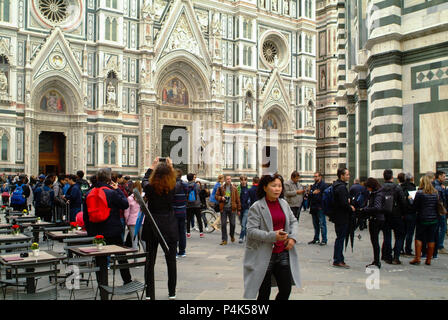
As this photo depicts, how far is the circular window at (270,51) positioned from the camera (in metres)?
39.9

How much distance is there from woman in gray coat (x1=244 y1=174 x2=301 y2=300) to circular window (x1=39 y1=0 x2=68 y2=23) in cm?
2816

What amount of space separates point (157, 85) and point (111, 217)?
1063 inches

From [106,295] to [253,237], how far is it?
8.10 feet

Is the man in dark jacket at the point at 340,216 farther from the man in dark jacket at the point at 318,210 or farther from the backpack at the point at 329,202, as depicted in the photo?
the man in dark jacket at the point at 318,210

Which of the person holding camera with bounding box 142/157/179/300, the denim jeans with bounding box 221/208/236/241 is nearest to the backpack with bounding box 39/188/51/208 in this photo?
the denim jeans with bounding box 221/208/236/241

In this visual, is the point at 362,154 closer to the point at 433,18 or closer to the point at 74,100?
the point at 433,18

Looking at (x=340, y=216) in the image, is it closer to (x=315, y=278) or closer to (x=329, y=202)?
(x=329, y=202)

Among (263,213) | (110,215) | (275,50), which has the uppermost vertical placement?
(275,50)

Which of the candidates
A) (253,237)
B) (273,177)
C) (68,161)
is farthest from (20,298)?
(68,161)

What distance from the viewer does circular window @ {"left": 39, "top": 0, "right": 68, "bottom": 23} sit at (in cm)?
2947

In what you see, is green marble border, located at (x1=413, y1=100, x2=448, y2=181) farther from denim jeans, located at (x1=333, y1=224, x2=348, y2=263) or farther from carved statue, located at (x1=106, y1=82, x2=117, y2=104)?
carved statue, located at (x1=106, y1=82, x2=117, y2=104)

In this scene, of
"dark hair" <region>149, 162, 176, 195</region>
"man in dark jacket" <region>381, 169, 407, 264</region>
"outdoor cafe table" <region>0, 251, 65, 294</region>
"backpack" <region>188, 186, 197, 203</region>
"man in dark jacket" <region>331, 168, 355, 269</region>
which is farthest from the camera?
"backpack" <region>188, 186, 197, 203</region>

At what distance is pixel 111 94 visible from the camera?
30844 millimetres

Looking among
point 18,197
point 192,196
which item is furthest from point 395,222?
point 18,197
